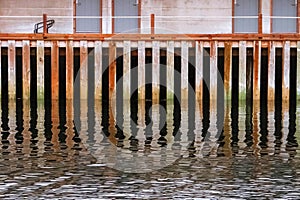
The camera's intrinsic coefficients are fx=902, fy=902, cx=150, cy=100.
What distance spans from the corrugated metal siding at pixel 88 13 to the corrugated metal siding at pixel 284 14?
817cm

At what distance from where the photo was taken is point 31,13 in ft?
138

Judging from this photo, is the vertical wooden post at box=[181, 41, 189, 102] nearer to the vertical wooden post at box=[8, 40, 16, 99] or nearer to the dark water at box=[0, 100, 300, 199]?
the dark water at box=[0, 100, 300, 199]

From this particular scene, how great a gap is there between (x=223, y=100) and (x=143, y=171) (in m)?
18.3

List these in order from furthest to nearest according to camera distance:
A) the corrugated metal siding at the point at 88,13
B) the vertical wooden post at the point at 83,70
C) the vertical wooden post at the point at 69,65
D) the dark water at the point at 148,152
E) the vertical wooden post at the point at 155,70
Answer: the corrugated metal siding at the point at 88,13
the vertical wooden post at the point at 69,65
the vertical wooden post at the point at 83,70
the vertical wooden post at the point at 155,70
the dark water at the point at 148,152

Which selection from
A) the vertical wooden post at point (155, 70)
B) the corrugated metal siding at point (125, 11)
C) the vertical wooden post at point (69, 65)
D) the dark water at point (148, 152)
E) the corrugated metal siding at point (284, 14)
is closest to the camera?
the dark water at point (148, 152)

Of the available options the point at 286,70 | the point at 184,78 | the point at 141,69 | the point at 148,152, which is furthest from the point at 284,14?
the point at 148,152

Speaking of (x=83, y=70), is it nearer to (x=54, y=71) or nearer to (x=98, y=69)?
(x=98, y=69)

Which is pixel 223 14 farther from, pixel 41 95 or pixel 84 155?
pixel 84 155

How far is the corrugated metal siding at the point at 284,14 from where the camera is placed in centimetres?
4134

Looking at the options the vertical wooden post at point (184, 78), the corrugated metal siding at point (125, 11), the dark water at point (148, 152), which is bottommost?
the dark water at point (148, 152)

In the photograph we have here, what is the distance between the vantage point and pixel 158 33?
4003 centimetres

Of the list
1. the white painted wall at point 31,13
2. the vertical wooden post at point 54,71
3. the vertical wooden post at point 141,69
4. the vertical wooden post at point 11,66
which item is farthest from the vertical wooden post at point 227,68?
the vertical wooden post at point 11,66

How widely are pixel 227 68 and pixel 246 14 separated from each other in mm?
5050

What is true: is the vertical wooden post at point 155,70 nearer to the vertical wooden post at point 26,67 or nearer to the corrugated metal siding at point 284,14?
the vertical wooden post at point 26,67
